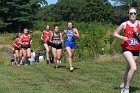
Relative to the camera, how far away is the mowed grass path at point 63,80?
36.9 feet

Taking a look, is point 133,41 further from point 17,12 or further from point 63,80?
point 17,12

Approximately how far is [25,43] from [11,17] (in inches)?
2073

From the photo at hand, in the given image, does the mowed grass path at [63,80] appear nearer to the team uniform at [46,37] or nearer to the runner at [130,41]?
the runner at [130,41]

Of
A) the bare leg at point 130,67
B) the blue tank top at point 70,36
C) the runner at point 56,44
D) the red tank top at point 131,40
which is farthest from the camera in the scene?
the runner at point 56,44

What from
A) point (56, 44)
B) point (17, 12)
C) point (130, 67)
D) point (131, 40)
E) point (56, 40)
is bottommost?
point (130, 67)

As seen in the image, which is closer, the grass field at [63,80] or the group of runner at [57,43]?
the grass field at [63,80]

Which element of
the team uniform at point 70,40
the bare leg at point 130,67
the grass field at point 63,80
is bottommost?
the grass field at point 63,80

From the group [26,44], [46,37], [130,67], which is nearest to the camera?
[130,67]

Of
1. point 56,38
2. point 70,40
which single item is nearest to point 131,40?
point 70,40

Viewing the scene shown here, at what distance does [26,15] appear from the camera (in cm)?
7062

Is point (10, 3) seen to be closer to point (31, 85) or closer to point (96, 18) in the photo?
point (96, 18)

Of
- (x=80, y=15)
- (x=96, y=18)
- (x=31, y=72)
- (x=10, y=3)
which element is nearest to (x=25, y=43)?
(x=31, y=72)

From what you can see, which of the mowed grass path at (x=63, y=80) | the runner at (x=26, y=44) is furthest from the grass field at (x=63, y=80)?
the runner at (x=26, y=44)

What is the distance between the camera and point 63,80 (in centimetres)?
1291
